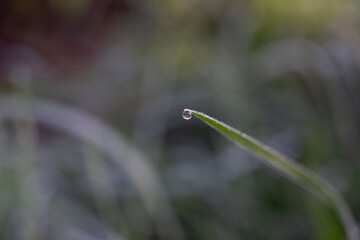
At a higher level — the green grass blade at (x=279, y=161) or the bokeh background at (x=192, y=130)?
the bokeh background at (x=192, y=130)

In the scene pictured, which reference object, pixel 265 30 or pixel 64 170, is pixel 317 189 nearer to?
pixel 64 170

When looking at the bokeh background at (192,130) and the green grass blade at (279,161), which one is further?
the bokeh background at (192,130)

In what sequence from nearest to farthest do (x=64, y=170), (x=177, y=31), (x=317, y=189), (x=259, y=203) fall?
(x=317, y=189) → (x=259, y=203) → (x=64, y=170) → (x=177, y=31)

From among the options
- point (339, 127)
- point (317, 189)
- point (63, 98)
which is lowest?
point (317, 189)

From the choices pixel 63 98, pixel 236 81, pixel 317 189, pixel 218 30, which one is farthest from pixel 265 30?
pixel 317 189

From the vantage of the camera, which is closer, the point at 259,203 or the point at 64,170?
the point at 259,203

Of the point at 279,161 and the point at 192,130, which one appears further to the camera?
the point at 192,130

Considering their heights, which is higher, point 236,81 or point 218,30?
point 218,30

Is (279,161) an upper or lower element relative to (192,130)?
lower
